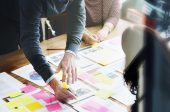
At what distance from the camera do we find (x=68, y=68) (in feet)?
4.70

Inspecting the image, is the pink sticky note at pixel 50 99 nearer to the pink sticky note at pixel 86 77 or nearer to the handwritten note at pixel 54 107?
the handwritten note at pixel 54 107

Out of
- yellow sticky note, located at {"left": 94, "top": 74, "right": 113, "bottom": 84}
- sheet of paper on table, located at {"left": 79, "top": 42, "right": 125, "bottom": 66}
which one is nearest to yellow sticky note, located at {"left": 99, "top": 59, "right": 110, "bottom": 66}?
sheet of paper on table, located at {"left": 79, "top": 42, "right": 125, "bottom": 66}

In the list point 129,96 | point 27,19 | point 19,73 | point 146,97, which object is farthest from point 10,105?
point 146,97

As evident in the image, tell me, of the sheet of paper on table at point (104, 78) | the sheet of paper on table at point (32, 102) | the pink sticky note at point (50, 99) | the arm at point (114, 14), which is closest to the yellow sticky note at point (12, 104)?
the sheet of paper on table at point (32, 102)

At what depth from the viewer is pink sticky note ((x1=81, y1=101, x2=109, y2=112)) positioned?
1224mm

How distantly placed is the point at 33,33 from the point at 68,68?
0.25m

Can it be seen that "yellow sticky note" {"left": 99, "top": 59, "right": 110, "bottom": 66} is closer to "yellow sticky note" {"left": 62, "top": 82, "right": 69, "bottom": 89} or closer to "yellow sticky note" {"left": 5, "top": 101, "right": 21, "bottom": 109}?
"yellow sticky note" {"left": 62, "top": 82, "right": 69, "bottom": 89}

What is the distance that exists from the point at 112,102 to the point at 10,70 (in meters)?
0.59

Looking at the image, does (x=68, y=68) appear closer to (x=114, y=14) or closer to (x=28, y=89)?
(x=28, y=89)

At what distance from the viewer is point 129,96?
1.31 metres

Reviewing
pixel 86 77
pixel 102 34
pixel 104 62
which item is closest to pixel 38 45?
pixel 86 77

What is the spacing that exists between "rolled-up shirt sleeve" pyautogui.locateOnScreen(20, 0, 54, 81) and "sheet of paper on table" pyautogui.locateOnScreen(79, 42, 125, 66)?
371 millimetres

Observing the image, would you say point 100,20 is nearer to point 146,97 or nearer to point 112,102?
point 112,102

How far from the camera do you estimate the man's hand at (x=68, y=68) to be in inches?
55.4
